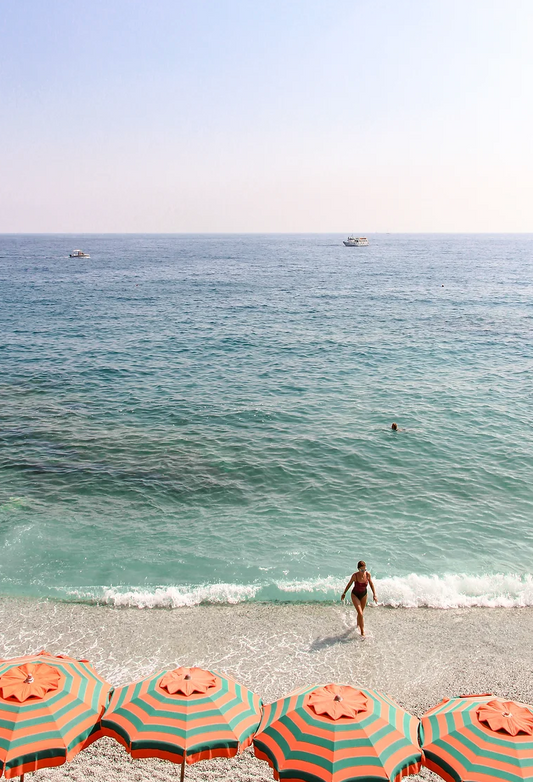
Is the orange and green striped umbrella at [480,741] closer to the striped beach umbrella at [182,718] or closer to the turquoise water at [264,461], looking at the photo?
the striped beach umbrella at [182,718]

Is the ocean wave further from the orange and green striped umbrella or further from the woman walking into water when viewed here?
the orange and green striped umbrella

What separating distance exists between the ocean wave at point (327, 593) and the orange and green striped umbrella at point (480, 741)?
7217 mm

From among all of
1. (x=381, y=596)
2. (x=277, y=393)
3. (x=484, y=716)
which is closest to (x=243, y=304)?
(x=277, y=393)

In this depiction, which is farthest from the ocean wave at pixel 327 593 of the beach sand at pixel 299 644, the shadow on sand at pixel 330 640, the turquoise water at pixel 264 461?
the shadow on sand at pixel 330 640

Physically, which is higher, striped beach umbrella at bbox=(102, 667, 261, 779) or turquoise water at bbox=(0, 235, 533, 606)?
striped beach umbrella at bbox=(102, 667, 261, 779)

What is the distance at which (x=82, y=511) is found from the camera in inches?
837

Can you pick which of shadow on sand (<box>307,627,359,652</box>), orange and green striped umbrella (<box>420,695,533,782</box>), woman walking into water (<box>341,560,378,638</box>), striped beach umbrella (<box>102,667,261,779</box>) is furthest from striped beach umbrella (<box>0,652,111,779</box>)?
woman walking into water (<box>341,560,378,638</box>)

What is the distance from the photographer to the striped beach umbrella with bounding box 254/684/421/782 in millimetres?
8188

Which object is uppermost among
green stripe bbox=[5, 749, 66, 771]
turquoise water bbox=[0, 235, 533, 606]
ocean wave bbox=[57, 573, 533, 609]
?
green stripe bbox=[5, 749, 66, 771]

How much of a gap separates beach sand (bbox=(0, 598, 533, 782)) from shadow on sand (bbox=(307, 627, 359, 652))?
2 centimetres

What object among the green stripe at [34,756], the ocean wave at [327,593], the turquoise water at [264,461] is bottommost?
the ocean wave at [327,593]

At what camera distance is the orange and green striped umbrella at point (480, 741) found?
316 inches

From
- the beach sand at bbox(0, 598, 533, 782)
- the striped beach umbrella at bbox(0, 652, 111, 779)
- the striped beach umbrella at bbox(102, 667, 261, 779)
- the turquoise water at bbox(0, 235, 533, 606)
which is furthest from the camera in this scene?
the turquoise water at bbox(0, 235, 533, 606)

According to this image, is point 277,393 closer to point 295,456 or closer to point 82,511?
point 295,456
